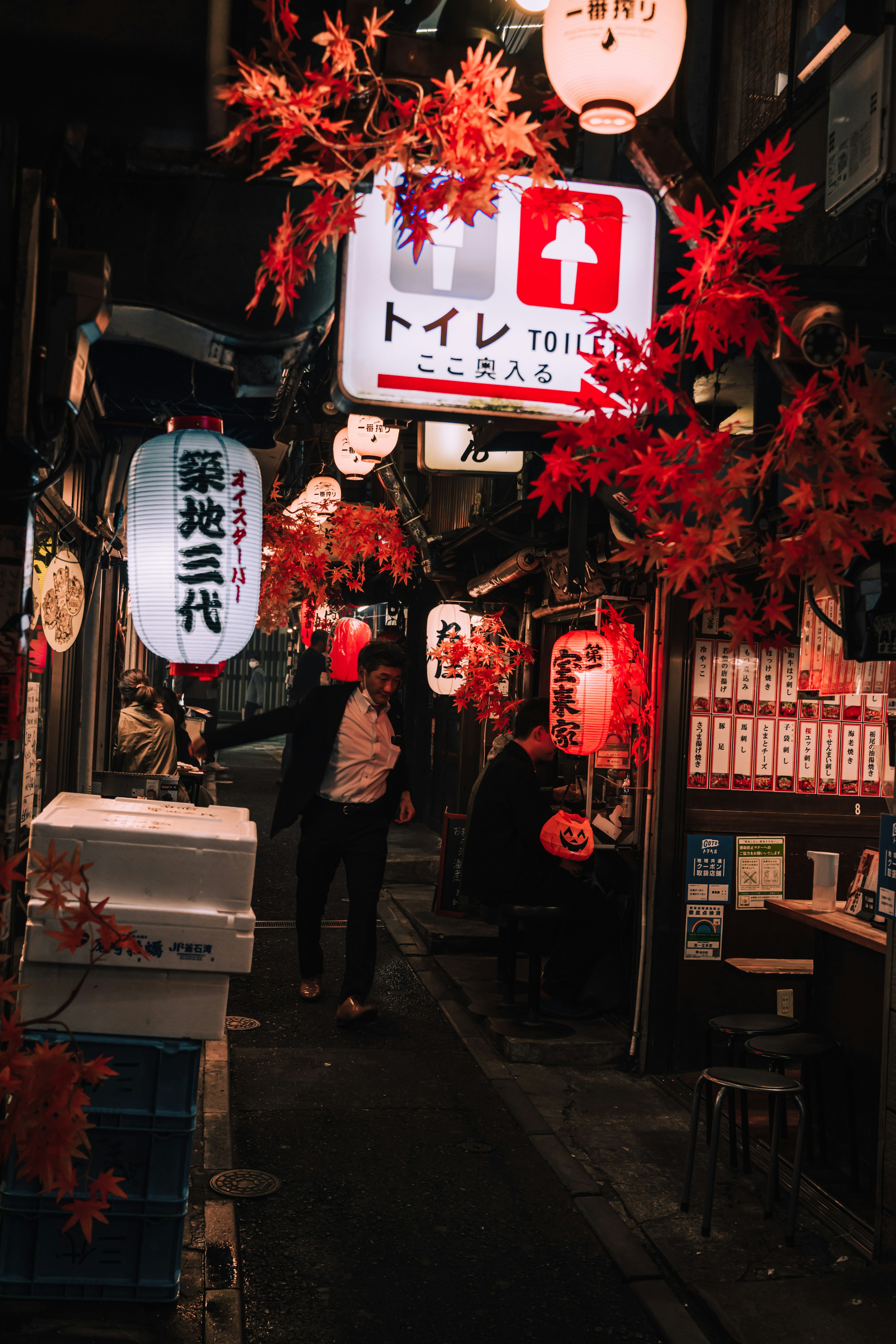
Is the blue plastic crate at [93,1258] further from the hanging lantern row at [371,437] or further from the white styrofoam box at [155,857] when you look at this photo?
the hanging lantern row at [371,437]

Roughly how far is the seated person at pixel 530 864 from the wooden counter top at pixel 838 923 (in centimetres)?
218

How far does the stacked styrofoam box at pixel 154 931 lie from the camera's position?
4645mm

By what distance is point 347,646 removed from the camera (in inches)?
842

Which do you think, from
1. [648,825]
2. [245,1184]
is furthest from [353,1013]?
[648,825]

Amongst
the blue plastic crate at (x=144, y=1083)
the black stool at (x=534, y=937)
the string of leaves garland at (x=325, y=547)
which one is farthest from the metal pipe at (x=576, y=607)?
the blue plastic crate at (x=144, y=1083)

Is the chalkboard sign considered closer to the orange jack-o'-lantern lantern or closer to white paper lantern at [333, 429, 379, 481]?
the orange jack-o'-lantern lantern

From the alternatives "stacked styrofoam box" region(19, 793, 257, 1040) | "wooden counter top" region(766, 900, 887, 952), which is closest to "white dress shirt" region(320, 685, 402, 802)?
"wooden counter top" region(766, 900, 887, 952)

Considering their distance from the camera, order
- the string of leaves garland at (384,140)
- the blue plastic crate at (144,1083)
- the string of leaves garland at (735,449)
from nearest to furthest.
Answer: the string of leaves garland at (384,140)
the string of leaves garland at (735,449)
the blue plastic crate at (144,1083)

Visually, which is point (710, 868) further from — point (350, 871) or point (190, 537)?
point (190, 537)

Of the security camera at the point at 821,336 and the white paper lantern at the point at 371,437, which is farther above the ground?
the white paper lantern at the point at 371,437

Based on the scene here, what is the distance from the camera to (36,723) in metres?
6.50

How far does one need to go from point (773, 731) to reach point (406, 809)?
3.37m

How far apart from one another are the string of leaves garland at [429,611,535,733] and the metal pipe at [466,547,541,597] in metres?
0.52

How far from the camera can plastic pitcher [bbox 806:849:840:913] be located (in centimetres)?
768
